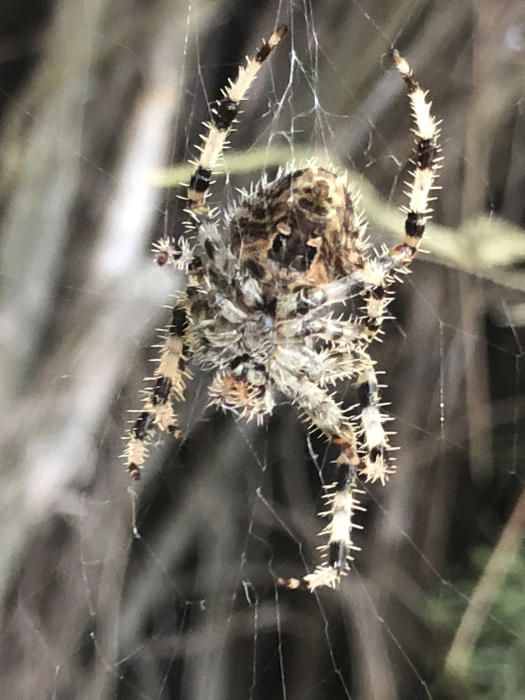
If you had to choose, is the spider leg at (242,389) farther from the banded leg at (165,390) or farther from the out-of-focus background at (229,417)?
the out-of-focus background at (229,417)

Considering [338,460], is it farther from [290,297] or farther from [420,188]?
[420,188]

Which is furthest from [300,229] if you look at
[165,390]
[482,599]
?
[482,599]

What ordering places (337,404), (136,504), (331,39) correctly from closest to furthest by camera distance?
(337,404)
(331,39)
(136,504)

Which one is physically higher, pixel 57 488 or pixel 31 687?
pixel 57 488

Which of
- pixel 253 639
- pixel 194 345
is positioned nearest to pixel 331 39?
pixel 194 345

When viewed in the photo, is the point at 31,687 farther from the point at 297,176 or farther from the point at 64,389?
the point at 297,176

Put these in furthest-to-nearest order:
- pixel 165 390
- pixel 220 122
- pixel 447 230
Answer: pixel 447 230 < pixel 165 390 < pixel 220 122
